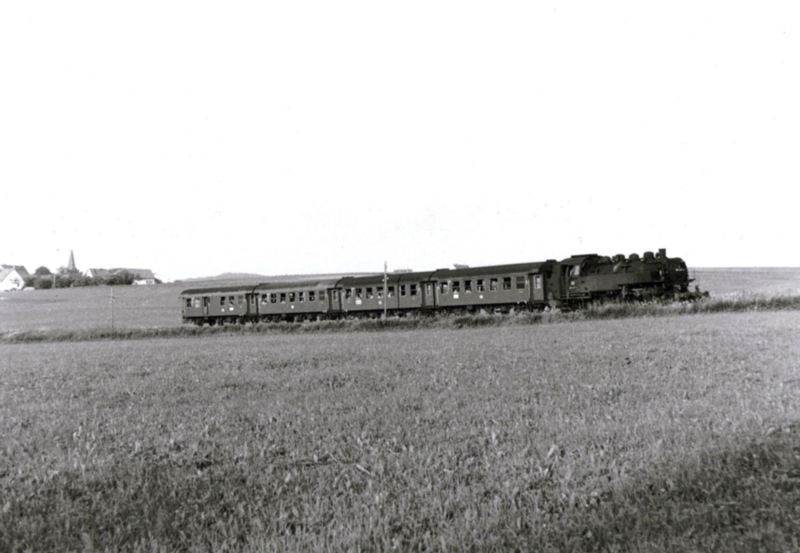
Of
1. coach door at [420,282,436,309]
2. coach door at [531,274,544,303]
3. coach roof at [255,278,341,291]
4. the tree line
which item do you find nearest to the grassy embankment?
coach door at [531,274,544,303]

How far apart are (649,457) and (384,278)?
35.1 metres

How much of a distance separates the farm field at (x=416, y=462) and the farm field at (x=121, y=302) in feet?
136

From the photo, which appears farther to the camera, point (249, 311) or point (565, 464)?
point (249, 311)

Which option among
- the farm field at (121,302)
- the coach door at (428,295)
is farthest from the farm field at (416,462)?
the farm field at (121,302)

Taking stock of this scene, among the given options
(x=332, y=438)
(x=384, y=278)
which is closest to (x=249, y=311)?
(x=384, y=278)

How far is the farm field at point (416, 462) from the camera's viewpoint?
512 cm

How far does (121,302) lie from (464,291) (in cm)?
5909

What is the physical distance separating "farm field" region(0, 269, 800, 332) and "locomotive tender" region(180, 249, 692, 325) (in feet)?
28.3

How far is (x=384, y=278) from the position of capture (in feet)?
136

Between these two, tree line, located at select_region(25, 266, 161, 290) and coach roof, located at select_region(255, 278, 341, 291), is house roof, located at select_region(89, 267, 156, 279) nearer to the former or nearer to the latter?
tree line, located at select_region(25, 266, 161, 290)

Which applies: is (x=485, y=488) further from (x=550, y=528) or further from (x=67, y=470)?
(x=67, y=470)

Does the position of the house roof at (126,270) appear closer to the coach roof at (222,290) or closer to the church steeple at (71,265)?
the church steeple at (71,265)

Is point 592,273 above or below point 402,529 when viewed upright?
above

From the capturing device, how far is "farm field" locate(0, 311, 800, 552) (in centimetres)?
512
